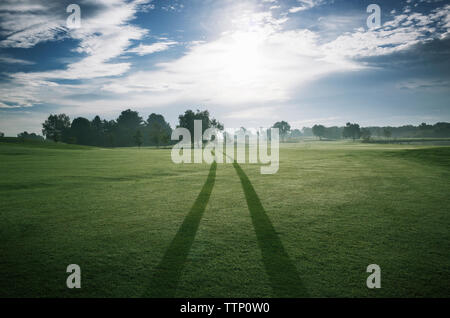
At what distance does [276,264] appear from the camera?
4.39 meters

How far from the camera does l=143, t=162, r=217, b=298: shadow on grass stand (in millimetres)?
3672

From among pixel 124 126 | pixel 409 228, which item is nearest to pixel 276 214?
pixel 409 228

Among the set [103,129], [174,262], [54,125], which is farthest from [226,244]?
[54,125]

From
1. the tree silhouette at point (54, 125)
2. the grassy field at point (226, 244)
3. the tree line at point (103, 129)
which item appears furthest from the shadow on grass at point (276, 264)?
the tree silhouette at point (54, 125)

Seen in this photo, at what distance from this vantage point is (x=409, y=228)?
20.2 feet

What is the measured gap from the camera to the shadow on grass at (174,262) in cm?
367

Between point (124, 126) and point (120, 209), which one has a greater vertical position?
point (124, 126)

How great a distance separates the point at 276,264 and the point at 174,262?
6.39ft

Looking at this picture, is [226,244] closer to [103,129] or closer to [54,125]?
[103,129]

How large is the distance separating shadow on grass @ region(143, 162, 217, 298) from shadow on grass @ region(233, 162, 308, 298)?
1611 mm

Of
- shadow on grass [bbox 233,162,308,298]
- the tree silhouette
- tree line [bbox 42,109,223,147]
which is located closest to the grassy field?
shadow on grass [bbox 233,162,308,298]

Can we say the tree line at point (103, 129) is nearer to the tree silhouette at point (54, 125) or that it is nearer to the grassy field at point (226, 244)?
the tree silhouette at point (54, 125)

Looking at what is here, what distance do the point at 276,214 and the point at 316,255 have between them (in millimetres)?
2817
